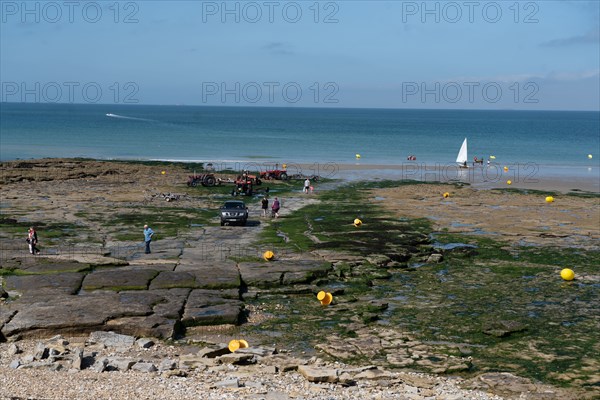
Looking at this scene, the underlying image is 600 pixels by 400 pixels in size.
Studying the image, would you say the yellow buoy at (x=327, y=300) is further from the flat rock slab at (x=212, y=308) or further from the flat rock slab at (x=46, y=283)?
the flat rock slab at (x=46, y=283)

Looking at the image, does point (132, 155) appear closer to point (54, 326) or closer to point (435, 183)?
point (435, 183)

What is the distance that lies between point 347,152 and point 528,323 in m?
89.7

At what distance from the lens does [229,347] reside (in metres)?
20.2

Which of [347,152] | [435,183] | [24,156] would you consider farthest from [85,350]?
[347,152]

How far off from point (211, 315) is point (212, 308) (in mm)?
760

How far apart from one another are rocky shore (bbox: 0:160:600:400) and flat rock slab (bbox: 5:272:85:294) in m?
0.08

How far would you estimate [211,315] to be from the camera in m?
23.0

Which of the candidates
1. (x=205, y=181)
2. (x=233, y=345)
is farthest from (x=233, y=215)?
(x=205, y=181)

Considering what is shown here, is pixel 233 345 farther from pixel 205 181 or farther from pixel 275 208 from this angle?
pixel 205 181

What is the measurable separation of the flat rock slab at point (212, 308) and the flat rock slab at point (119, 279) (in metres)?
2.27

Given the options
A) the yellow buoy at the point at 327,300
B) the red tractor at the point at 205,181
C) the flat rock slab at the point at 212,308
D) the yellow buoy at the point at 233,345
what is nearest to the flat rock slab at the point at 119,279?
the flat rock slab at the point at 212,308

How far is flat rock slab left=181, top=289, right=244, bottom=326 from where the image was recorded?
896 inches

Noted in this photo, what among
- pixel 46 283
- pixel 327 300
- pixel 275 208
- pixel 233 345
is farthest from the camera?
pixel 275 208

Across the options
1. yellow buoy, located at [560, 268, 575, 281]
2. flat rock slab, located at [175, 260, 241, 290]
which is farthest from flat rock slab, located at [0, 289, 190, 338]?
yellow buoy, located at [560, 268, 575, 281]
